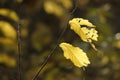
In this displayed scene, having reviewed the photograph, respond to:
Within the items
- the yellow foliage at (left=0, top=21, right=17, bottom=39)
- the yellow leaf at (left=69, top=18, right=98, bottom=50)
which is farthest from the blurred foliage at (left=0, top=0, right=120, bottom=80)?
the yellow leaf at (left=69, top=18, right=98, bottom=50)

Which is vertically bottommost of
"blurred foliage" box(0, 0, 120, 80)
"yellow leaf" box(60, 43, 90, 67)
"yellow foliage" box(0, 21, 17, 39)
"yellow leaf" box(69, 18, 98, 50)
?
"blurred foliage" box(0, 0, 120, 80)

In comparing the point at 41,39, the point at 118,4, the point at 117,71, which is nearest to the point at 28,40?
the point at 41,39

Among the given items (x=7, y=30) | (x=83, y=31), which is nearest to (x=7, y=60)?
(x=7, y=30)

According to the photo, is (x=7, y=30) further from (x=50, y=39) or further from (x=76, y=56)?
(x=76, y=56)

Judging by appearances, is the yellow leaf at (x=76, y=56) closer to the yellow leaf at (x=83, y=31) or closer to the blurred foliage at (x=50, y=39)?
the yellow leaf at (x=83, y=31)

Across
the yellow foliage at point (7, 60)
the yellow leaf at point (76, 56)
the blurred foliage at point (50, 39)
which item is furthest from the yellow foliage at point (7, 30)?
the yellow leaf at point (76, 56)

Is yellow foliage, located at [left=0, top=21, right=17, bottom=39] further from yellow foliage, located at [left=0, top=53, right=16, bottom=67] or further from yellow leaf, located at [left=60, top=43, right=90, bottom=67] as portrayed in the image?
yellow leaf, located at [left=60, top=43, right=90, bottom=67]

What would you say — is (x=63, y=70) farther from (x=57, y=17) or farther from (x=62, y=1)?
(x=57, y=17)
